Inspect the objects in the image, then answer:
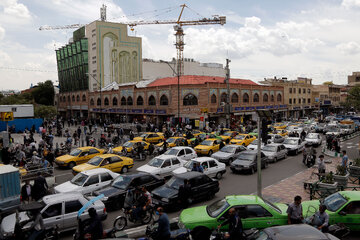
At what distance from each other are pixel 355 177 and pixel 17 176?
17065 mm

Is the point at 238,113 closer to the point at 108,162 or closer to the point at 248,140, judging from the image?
the point at 248,140

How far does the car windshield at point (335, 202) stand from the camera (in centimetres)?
919

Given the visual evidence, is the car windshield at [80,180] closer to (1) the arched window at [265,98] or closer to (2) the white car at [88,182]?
(2) the white car at [88,182]

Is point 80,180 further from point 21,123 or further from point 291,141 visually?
point 21,123

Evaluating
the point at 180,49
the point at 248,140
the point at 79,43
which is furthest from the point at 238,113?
the point at 79,43

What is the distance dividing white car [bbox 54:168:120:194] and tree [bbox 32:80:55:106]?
3448 inches

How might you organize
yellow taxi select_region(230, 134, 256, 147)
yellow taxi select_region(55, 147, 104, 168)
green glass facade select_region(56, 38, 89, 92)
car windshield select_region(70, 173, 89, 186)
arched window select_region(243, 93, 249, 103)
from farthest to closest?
1. green glass facade select_region(56, 38, 89, 92)
2. arched window select_region(243, 93, 249, 103)
3. yellow taxi select_region(230, 134, 256, 147)
4. yellow taxi select_region(55, 147, 104, 168)
5. car windshield select_region(70, 173, 89, 186)

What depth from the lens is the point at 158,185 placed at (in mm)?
13602

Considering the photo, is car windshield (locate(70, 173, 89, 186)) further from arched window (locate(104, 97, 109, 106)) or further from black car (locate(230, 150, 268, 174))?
arched window (locate(104, 97, 109, 106))

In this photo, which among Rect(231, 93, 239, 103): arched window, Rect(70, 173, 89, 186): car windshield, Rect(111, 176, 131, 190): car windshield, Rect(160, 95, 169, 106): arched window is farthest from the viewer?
Rect(231, 93, 239, 103): arched window

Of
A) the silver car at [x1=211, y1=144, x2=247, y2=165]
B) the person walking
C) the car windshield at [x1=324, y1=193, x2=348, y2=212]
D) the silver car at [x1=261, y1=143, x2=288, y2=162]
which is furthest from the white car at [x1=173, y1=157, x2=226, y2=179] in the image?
the person walking

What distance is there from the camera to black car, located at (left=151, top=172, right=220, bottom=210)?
453 inches

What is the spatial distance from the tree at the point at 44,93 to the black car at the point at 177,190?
297 feet

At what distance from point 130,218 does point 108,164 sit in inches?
294
